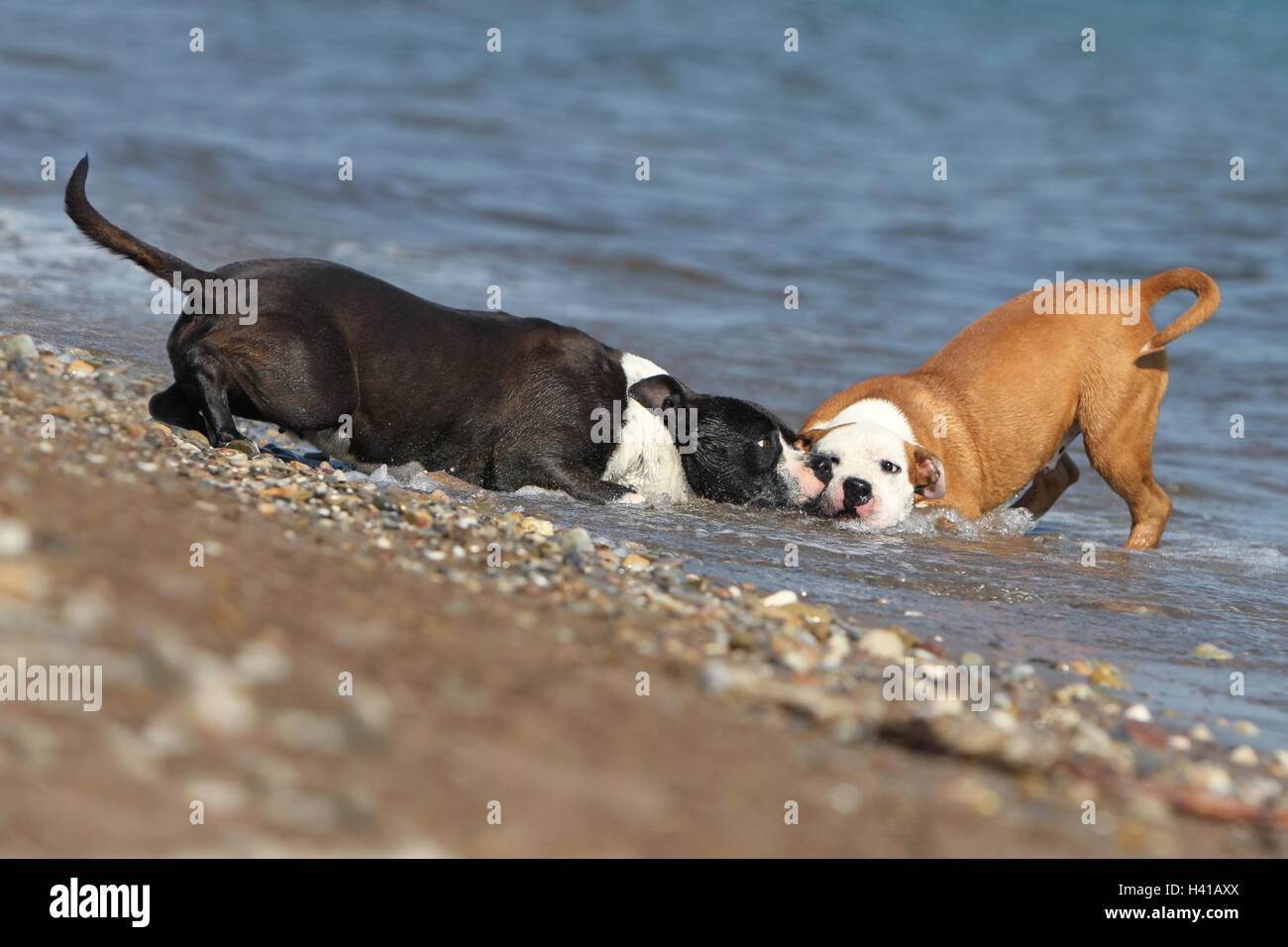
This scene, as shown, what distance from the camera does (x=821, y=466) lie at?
20.5 feet

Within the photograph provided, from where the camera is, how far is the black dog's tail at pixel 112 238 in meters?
5.55

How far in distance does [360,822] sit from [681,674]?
1.24 m

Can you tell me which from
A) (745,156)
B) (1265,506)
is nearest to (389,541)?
(1265,506)

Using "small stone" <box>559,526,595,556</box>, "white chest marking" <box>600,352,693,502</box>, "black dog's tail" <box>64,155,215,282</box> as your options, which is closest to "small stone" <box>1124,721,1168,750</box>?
"small stone" <box>559,526,595,556</box>

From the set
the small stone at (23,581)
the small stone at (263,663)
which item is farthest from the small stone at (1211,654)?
the small stone at (23,581)

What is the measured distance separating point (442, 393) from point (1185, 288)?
3867mm

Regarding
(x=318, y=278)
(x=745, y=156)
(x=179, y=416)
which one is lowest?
(x=179, y=416)

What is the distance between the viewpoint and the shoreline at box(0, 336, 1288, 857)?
219 centimetres

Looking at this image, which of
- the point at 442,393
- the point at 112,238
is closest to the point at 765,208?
the point at 442,393

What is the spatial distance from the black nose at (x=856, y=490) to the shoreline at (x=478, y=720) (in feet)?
6.22

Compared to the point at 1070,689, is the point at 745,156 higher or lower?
higher
